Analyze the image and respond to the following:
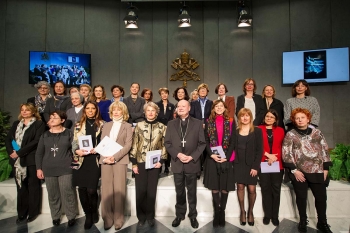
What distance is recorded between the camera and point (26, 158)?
278 centimetres

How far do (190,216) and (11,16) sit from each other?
7316mm

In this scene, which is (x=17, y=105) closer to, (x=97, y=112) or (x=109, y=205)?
(x=97, y=112)

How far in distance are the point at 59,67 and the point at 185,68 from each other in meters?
3.79

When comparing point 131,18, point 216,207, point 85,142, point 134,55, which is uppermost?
point 131,18

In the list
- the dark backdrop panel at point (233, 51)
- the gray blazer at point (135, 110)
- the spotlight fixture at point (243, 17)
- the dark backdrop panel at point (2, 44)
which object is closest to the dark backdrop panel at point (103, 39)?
the dark backdrop panel at point (2, 44)

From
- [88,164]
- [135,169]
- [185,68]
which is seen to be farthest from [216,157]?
[185,68]

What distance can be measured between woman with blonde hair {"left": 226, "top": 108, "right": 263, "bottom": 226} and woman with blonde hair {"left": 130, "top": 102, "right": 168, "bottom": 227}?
0.89 m

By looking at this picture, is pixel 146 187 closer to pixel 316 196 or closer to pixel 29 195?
pixel 29 195

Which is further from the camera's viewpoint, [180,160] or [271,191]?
[271,191]

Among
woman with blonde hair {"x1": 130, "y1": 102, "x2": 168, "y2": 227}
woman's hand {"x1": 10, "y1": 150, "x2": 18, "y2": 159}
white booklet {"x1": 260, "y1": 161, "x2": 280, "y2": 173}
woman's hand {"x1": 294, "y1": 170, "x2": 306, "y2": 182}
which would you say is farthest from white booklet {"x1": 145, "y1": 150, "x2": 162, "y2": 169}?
woman's hand {"x1": 10, "y1": 150, "x2": 18, "y2": 159}

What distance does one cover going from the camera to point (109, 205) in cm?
256

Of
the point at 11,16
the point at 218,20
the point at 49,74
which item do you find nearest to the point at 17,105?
the point at 49,74

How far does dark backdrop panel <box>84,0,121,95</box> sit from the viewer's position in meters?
6.55

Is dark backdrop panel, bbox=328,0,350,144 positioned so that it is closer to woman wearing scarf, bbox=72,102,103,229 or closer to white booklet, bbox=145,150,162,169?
white booklet, bbox=145,150,162,169
